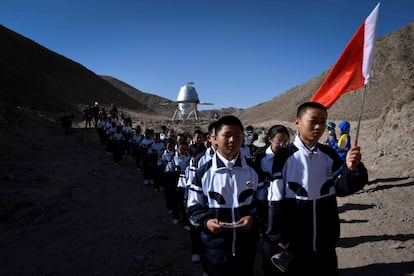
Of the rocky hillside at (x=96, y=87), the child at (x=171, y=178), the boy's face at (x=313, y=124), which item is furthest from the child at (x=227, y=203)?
the rocky hillside at (x=96, y=87)

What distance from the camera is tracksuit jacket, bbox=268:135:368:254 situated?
8.05 ft

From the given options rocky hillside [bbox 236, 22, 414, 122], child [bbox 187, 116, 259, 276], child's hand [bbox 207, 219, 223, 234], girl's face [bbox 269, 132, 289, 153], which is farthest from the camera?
rocky hillside [bbox 236, 22, 414, 122]

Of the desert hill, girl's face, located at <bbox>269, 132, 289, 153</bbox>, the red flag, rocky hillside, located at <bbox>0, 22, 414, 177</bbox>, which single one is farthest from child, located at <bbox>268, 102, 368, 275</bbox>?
rocky hillside, located at <bbox>0, 22, 414, 177</bbox>

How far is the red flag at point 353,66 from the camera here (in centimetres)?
292

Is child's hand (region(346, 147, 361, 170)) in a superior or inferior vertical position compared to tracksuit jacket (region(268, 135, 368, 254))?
superior

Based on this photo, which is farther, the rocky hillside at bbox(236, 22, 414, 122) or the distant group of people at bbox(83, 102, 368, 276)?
the rocky hillside at bbox(236, 22, 414, 122)

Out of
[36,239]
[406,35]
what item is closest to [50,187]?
[36,239]

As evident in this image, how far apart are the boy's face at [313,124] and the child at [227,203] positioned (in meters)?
0.53

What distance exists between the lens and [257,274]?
4.12 m

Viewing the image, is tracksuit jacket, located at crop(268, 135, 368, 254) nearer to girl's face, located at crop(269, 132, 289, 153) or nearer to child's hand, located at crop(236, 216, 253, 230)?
child's hand, located at crop(236, 216, 253, 230)

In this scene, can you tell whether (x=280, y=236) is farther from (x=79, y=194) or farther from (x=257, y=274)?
(x=79, y=194)

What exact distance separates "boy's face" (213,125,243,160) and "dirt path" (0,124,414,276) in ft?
8.21

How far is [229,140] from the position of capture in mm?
2586

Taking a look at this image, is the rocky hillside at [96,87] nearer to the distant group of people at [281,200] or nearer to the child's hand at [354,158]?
the distant group of people at [281,200]
